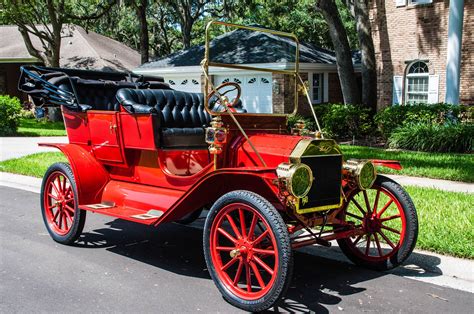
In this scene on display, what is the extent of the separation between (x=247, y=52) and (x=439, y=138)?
10.8m

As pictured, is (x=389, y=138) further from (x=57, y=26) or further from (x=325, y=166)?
(x=57, y=26)

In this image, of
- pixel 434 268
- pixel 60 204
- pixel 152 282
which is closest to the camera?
pixel 152 282

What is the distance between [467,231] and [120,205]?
3668mm

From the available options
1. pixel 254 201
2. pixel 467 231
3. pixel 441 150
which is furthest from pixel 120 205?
pixel 441 150

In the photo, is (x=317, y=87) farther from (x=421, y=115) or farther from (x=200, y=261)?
(x=200, y=261)

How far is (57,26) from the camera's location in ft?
79.4

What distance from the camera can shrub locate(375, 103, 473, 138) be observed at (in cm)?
1485

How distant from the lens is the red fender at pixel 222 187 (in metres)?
4.39

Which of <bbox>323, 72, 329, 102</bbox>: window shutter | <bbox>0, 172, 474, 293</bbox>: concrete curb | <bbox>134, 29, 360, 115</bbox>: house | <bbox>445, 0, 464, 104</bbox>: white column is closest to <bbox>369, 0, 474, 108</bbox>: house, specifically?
<bbox>445, 0, 464, 104</bbox>: white column

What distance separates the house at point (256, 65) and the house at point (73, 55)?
487cm

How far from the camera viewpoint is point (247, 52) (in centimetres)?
2245

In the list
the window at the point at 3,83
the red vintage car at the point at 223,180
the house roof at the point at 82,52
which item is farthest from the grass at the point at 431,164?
the window at the point at 3,83

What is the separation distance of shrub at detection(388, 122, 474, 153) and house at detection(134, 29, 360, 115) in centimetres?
633

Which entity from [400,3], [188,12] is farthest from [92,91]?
[188,12]
